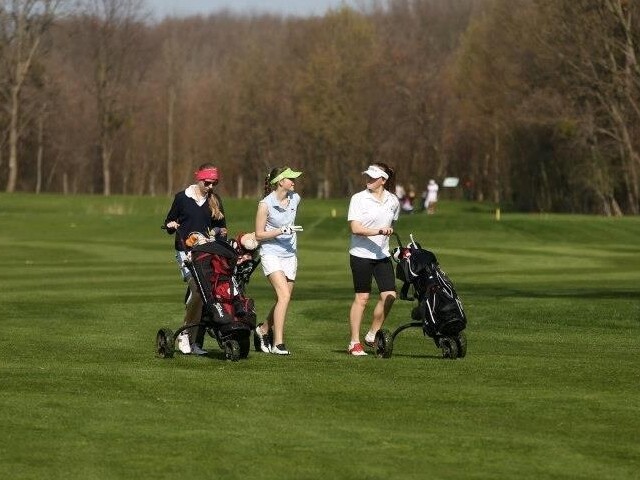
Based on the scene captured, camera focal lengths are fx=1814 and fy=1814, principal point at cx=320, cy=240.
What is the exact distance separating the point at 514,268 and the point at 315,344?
21.5 meters

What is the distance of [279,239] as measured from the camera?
1802cm

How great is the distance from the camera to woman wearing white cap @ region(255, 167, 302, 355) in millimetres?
17844

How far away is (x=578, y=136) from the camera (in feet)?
279

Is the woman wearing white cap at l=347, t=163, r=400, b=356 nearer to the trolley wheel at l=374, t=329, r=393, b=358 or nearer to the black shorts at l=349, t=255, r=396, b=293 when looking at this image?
the black shorts at l=349, t=255, r=396, b=293

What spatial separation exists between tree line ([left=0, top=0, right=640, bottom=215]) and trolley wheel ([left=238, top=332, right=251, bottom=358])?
194 feet

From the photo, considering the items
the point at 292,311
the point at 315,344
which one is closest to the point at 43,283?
the point at 292,311

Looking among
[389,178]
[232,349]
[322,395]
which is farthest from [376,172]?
[322,395]

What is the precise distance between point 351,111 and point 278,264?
334ft

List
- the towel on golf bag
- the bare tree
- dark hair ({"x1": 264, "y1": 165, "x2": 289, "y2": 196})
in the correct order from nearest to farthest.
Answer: the towel on golf bag, dark hair ({"x1": 264, "y1": 165, "x2": 289, "y2": 196}), the bare tree

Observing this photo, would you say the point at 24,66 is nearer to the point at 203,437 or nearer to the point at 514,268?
the point at 514,268

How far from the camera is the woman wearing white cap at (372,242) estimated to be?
1778 cm

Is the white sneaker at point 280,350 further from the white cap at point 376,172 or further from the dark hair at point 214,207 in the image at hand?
the white cap at point 376,172

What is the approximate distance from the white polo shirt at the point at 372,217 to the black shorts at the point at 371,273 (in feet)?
0.20

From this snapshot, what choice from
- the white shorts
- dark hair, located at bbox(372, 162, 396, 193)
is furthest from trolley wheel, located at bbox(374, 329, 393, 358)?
dark hair, located at bbox(372, 162, 396, 193)
